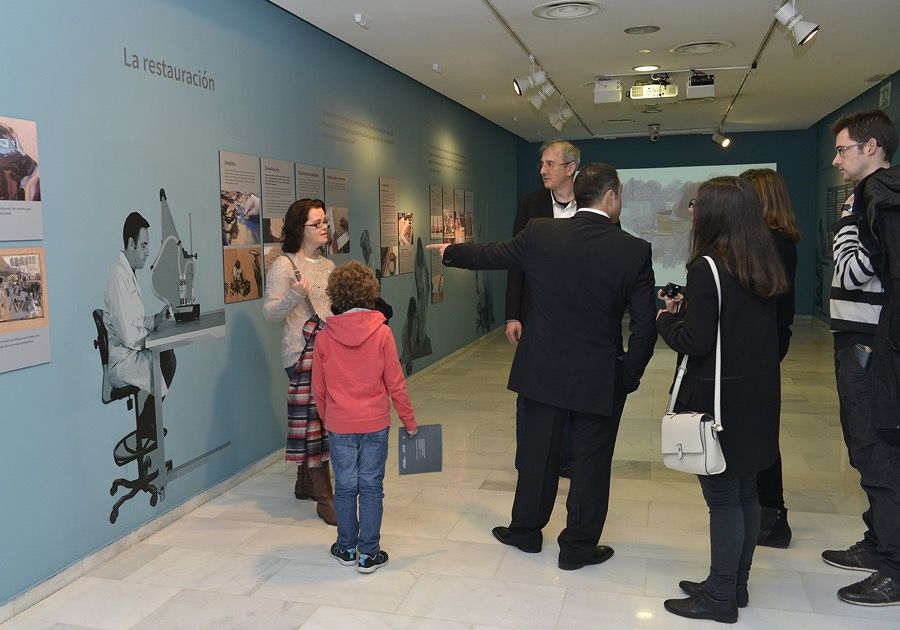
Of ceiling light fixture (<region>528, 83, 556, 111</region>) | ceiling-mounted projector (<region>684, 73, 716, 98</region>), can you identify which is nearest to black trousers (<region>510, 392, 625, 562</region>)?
ceiling light fixture (<region>528, 83, 556, 111</region>)

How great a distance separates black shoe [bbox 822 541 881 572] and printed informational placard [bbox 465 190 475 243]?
717cm

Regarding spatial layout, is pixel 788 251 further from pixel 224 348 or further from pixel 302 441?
pixel 224 348

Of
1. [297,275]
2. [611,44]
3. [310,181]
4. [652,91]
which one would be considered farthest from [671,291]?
[652,91]

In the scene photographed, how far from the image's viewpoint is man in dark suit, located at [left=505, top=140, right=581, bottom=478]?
4.12 m

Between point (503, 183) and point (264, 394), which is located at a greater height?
point (503, 183)

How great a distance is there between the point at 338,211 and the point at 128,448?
2.90 meters

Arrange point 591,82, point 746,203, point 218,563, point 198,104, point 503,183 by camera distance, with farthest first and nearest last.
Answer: point 503,183, point 591,82, point 198,104, point 218,563, point 746,203

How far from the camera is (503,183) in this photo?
12.8m

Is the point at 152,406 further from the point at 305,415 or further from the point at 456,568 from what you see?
the point at 456,568

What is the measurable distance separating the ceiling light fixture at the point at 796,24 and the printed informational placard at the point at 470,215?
554cm

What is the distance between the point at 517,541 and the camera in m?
3.73

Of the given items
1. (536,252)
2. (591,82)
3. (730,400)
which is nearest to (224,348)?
(536,252)

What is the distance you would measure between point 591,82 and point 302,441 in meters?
5.73

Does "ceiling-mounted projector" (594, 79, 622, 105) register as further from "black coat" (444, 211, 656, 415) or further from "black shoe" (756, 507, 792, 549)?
"black shoe" (756, 507, 792, 549)
